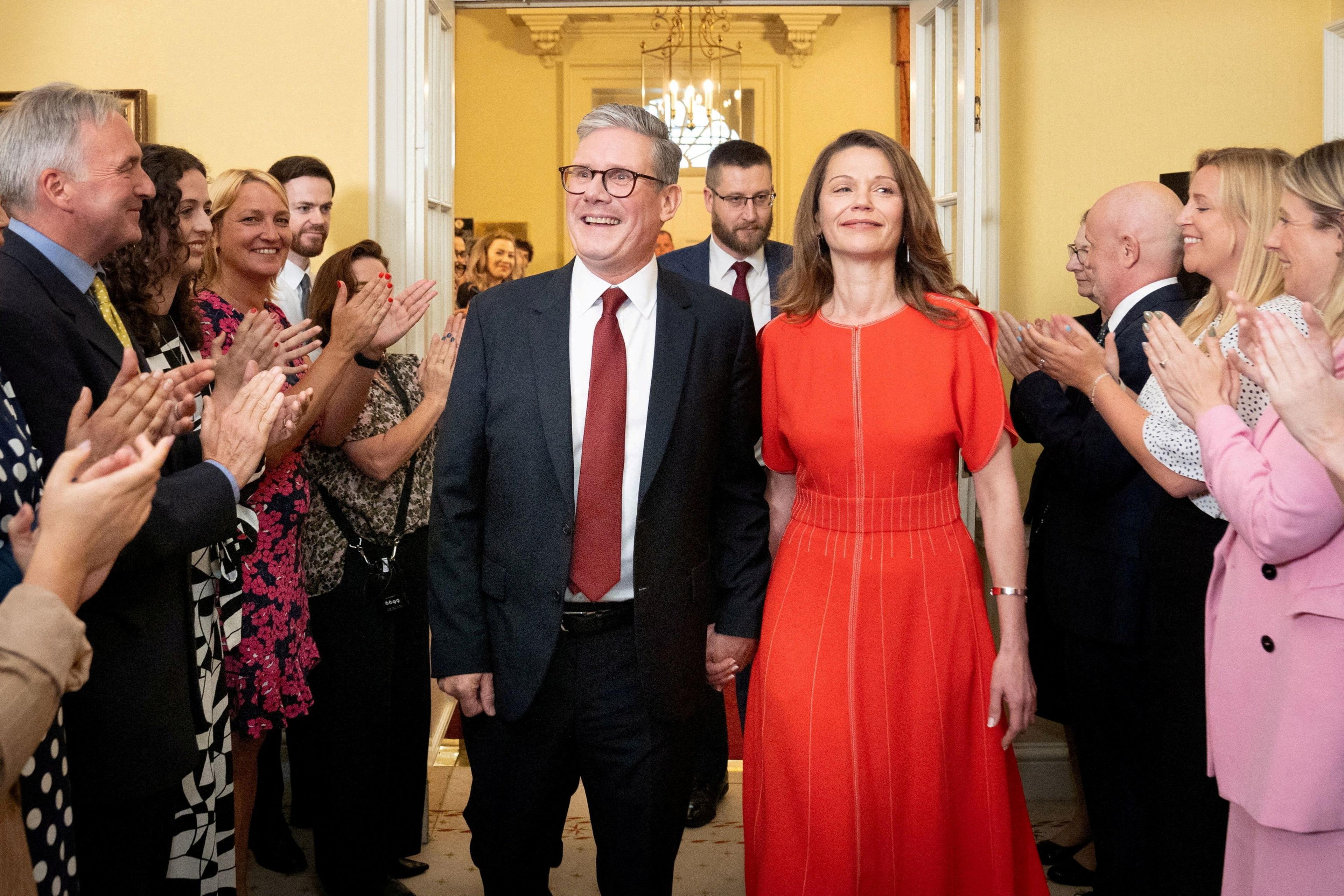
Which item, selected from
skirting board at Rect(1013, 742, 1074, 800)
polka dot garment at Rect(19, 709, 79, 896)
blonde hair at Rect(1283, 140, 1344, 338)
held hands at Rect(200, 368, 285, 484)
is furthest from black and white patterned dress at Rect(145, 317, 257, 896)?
skirting board at Rect(1013, 742, 1074, 800)

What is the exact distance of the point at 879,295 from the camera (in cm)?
231

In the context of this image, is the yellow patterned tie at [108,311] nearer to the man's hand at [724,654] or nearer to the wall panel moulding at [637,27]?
the man's hand at [724,654]

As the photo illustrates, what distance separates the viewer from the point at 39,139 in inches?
76.5

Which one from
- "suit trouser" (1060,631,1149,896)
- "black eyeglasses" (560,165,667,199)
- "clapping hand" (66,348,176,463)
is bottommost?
"suit trouser" (1060,631,1149,896)

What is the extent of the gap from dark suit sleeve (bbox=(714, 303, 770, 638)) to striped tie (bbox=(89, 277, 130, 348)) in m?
1.15

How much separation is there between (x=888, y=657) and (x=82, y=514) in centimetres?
142

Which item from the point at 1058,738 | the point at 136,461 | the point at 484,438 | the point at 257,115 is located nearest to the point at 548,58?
the point at 257,115

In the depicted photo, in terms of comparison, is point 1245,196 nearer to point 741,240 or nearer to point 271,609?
point 741,240

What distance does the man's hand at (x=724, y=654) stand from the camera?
7.61 ft

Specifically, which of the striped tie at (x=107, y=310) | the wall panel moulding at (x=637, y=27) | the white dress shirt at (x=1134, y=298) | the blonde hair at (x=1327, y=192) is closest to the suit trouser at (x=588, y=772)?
the striped tie at (x=107, y=310)

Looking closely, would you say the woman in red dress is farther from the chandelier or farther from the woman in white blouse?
the chandelier

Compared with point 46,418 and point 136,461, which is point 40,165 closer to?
point 46,418

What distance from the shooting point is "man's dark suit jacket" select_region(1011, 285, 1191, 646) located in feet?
9.22

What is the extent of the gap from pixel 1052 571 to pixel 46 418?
2.38 m
